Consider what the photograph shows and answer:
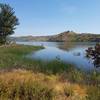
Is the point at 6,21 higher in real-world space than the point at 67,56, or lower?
higher

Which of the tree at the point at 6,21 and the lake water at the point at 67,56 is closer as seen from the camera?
the lake water at the point at 67,56

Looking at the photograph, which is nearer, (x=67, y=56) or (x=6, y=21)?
(x=67, y=56)

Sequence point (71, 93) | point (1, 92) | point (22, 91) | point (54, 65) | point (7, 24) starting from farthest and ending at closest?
1. point (7, 24)
2. point (54, 65)
3. point (71, 93)
4. point (22, 91)
5. point (1, 92)

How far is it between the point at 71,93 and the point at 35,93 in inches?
67.6

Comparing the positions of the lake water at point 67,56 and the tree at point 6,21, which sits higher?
the tree at point 6,21

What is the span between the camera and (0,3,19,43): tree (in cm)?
5594

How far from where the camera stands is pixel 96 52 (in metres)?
18.9

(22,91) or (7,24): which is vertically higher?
(7,24)

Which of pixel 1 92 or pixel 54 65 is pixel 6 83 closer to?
pixel 1 92

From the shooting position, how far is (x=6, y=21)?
185 feet

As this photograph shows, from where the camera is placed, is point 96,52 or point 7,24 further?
point 7,24

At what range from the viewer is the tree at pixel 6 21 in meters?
55.9

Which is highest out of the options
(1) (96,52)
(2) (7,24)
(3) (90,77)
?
(2) (7,24)

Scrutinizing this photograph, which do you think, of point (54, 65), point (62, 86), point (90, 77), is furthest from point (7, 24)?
point (62, 86)
